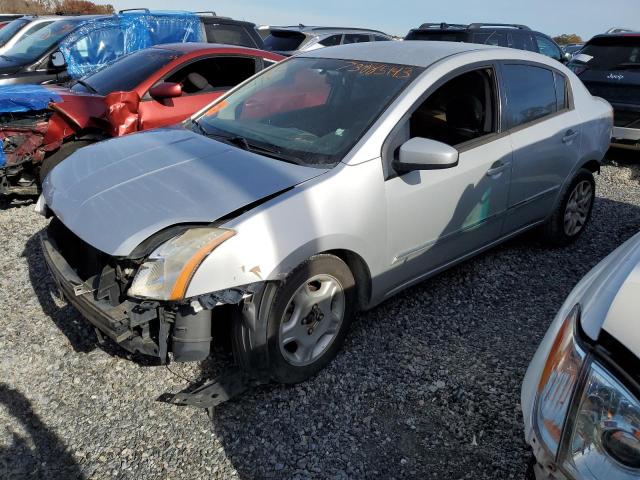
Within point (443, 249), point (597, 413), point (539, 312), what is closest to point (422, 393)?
point (443, 249)

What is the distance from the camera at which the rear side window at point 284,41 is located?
9.98 meters

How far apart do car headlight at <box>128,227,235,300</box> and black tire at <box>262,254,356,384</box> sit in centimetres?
40

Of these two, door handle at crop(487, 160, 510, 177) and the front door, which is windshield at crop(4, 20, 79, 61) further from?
door handle at crop(487, 160, 510, 177)

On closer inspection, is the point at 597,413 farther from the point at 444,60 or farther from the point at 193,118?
the point at 193,118

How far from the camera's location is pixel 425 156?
2.72 metres

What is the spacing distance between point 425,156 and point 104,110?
349 cm

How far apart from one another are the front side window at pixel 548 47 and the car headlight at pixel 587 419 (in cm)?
1074

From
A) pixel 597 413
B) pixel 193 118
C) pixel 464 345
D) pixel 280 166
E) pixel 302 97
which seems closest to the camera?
pixel 597 413

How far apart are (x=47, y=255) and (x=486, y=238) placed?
9.03ft

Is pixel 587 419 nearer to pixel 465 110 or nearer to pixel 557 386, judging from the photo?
pixel 557 386

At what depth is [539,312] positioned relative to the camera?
357 centimetres

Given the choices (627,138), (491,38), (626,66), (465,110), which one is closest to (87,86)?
(465,110)

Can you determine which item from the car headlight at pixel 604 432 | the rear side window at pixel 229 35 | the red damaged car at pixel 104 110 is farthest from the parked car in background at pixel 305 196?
the rear side window at pixel 229 35

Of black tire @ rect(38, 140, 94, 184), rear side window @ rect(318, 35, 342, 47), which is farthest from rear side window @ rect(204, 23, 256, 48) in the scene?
black tire @ rect(38, 140, 94, 184)
